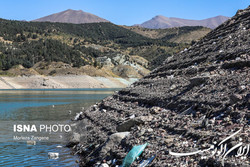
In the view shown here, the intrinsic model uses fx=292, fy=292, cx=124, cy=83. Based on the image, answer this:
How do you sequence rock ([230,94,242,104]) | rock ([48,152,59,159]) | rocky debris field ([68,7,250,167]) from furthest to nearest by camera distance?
rock ([48,152,59,159]) → rock ([230,94,242,104]) → rocky debris field ([68,7,250,167])

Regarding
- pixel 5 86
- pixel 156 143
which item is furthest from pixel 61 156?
pixel 5 86

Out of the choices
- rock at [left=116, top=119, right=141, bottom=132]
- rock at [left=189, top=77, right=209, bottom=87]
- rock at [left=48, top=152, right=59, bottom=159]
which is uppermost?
rock at [left=189, top=77, right=209, bottom=87]

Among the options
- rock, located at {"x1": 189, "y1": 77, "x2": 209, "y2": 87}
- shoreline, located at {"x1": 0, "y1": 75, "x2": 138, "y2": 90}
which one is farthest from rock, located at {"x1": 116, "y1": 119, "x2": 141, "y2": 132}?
shoreline, located at {"x1": 0, "y1": 75, "x2": 138, "y2": 90}

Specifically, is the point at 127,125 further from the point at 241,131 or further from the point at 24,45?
the point at 24,45

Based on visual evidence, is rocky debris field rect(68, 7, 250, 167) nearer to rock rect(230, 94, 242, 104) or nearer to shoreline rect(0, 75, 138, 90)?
rock rect(230, 94, 242, 104)

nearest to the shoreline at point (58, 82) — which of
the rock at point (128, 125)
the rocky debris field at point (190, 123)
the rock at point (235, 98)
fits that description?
the rocky debris field at point (190, 123)

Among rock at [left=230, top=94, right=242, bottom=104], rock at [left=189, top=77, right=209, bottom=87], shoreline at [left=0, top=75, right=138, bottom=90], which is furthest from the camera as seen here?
shoreline at [left=0, top=75, right=138, bottom=90]

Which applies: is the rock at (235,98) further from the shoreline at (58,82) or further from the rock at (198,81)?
the shoreline at (58,82)
